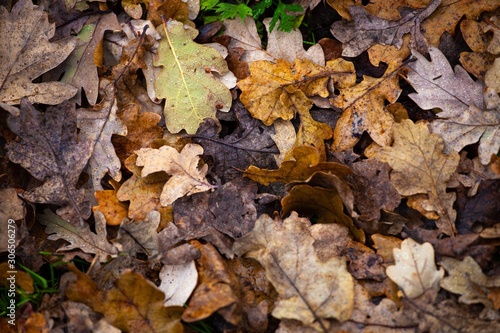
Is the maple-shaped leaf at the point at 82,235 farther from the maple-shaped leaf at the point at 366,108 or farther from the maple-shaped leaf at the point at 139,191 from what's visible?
the maple-shaped leaf at the point at 366,108

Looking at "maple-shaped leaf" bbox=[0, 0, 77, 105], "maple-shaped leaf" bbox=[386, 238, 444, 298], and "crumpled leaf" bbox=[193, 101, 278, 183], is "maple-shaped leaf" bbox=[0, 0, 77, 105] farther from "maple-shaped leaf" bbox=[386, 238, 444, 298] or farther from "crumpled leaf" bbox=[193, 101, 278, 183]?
"maple-shaped leaf" bbox=[386, 238, 444, 298]

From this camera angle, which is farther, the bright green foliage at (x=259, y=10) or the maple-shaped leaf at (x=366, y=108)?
the bright green foliage at (x=259, y=10)

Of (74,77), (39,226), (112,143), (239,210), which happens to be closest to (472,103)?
(239,210)

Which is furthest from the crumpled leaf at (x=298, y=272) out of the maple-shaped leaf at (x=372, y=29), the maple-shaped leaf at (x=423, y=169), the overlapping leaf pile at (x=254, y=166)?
the maple-shaped leaf at (x=372, y=29)

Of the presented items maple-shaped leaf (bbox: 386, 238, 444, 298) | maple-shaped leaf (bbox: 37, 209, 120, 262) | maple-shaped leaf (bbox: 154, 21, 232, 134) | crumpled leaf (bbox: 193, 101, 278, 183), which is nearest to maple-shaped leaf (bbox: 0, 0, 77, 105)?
maple-shaped leaf (bbox: 154, 21, 232, 134)

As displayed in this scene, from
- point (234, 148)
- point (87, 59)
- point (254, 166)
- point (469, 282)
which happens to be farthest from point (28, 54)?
point (469, 282)

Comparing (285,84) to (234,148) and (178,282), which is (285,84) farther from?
(178,282)
